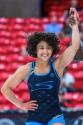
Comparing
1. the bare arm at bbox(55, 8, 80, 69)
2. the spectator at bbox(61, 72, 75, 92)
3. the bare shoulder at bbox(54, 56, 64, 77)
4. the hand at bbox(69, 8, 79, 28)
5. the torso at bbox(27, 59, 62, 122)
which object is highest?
the hand at bbox(69, 8, 79, 28)

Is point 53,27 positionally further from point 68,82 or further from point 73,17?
point 73,17

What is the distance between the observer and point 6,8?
12906 mm

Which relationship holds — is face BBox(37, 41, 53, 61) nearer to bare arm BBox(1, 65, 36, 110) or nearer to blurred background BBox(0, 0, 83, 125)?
bare arm BBox(1, 65, 36, 110)

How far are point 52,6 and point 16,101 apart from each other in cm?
903

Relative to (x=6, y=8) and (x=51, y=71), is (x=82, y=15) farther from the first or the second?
(x=51, y=71)

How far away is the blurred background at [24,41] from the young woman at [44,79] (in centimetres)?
174

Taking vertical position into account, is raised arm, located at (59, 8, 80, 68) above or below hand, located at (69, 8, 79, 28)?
below

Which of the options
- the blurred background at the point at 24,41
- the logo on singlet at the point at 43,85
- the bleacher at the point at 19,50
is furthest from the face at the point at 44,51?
the bleacher at the point at 19,50

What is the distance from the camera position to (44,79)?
5031mm

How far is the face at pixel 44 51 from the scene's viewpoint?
5.01 metres

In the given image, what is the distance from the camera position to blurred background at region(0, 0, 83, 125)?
6840 millimetres

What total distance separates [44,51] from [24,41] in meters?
6.56

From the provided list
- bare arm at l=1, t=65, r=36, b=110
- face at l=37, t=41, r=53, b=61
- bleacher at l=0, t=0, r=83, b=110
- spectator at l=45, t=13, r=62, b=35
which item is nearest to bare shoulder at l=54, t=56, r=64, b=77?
face at l=37, t=41, r=53, b=61

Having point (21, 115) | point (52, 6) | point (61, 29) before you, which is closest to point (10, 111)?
point (21, 115)
